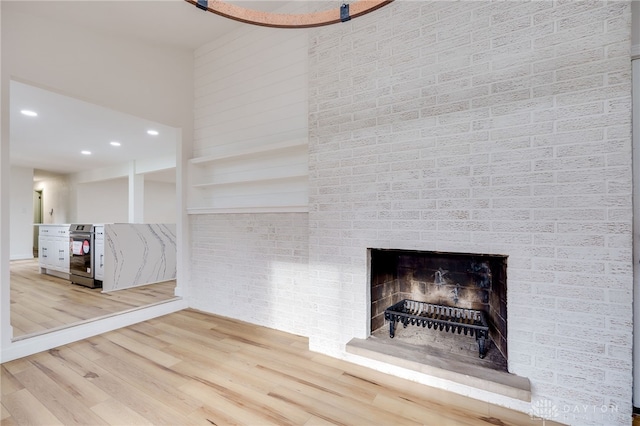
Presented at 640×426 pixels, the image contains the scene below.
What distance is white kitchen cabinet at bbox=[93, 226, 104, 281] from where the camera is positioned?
4320mm

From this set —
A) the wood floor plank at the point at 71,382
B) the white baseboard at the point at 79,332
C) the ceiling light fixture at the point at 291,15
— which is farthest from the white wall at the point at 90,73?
the ceiling light fixture at the point at 291,15

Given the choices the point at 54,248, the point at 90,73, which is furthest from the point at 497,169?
the point at 54,248

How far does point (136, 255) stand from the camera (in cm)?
468

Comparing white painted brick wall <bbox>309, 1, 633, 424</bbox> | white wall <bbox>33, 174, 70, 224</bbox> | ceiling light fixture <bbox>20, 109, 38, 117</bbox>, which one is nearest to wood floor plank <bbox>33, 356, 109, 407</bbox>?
white painted brick wall <bbox>309, 1, 633, 424</bbox>

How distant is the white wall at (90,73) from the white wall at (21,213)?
7640mm

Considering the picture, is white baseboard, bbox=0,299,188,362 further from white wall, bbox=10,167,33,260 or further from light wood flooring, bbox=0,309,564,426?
white wall, bbox=10,167,33,260

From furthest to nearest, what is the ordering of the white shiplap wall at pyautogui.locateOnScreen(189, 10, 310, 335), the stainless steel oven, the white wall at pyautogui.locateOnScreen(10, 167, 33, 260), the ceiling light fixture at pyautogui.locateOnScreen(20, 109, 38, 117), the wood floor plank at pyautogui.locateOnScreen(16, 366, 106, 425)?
the white wall at pyautogui.locateOnScreen(10, 167, 33, 260) → the stainless steel oven → the ceiling light fixture at pyautogui.locateOnScreen(20, 109, 38, 117) → the white shiplap wall at pyautogui.locateOnScreen(189, 10, 310, 335) → the wood floor plank at pyautogui.locateOnScreen(16, 366, 106, 425)

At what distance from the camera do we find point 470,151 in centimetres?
182

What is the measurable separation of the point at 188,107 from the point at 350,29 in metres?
2.35

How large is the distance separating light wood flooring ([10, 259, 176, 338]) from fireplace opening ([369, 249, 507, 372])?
116 inches

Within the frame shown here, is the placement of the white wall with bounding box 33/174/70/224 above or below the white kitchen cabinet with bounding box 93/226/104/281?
above

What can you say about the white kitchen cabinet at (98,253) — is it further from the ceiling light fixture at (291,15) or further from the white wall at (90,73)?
the ceiling light fixture at (291,15)

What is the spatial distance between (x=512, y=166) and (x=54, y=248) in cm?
703

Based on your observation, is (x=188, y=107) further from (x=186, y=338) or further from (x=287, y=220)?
(x=186, y=338)
